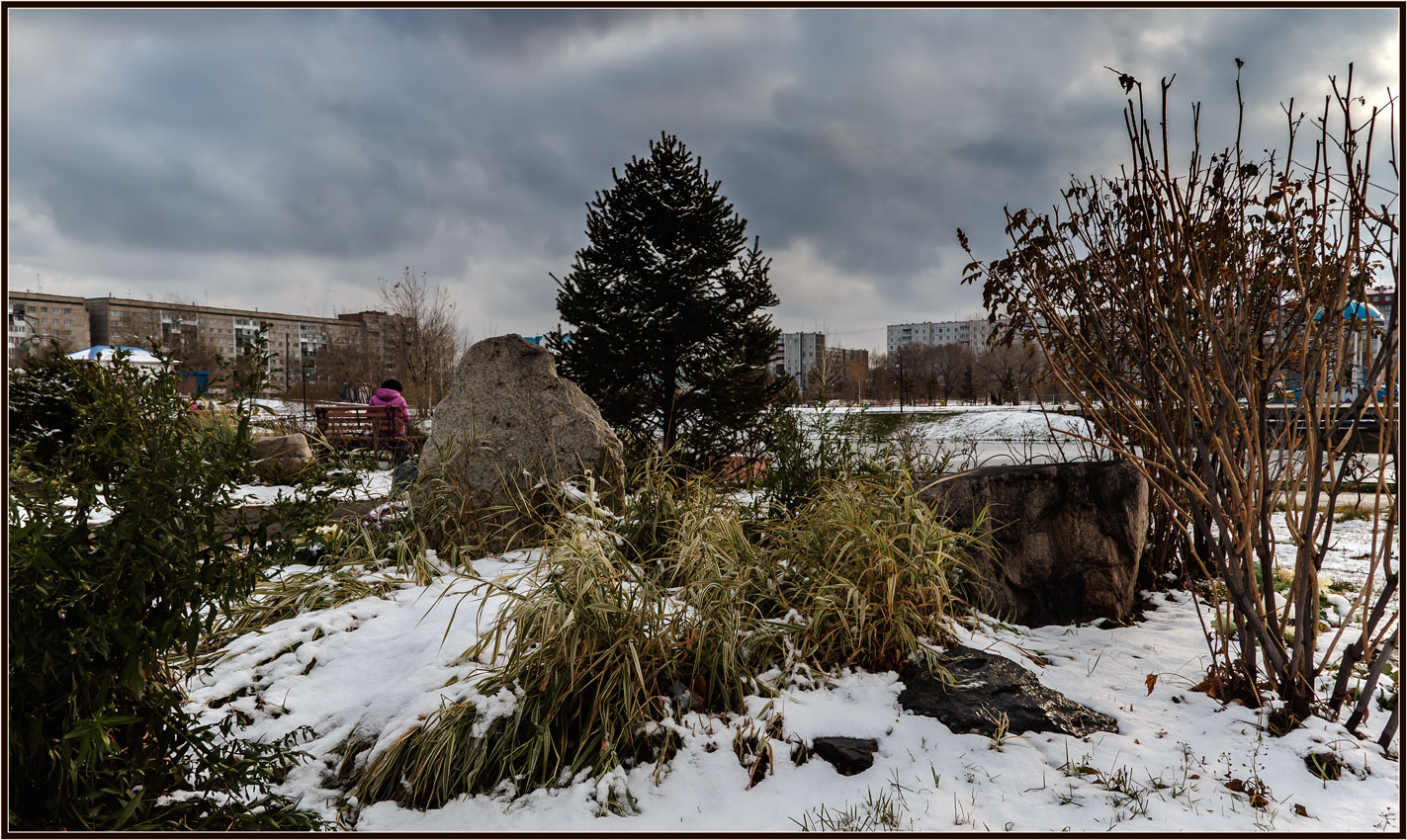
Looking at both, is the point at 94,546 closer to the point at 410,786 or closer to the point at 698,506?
the point at 410,786

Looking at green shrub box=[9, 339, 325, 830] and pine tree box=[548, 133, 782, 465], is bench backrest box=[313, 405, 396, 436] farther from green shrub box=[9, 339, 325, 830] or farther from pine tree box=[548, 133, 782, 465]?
green shrub box=[9, 339, 325, 830]

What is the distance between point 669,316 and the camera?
6969mm

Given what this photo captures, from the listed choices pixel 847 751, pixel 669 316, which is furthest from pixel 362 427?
pixel 847 751

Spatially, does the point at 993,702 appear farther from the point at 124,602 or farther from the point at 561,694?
the point at 124,602

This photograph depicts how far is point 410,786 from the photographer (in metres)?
2.33

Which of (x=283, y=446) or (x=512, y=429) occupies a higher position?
(x=512, y=429)

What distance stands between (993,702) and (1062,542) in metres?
1.38

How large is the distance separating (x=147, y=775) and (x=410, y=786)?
698 millimetres

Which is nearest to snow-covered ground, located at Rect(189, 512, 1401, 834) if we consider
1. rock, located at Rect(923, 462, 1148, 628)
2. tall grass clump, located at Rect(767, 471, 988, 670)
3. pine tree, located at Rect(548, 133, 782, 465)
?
tall grass clump, located at Rect(767, 471, 988, 670)

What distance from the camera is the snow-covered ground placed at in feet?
6.94

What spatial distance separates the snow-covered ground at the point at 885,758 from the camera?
2115mm

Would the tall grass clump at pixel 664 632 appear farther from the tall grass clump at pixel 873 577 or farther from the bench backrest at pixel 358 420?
the bench backrest at pixel 358 420

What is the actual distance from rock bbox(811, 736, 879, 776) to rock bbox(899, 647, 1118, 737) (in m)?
0.32

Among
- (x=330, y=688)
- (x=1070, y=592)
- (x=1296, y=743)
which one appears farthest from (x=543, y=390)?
(x=1296, y=743)
